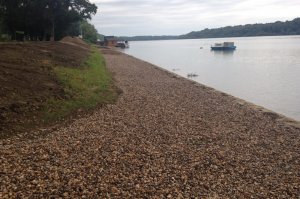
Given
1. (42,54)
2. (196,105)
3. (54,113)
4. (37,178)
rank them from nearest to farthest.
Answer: (37,178), (54,113), (196,105), (42,54)

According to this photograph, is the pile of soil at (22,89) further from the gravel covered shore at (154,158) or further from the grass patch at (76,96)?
the gravel covered shore at (154,158)

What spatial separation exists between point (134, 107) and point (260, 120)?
6.50 metres

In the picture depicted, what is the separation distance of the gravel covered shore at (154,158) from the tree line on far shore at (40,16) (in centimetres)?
3566

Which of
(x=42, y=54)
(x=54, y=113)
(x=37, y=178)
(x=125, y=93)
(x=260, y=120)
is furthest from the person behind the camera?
(x=42, y=54)

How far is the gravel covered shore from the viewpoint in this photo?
354 inches

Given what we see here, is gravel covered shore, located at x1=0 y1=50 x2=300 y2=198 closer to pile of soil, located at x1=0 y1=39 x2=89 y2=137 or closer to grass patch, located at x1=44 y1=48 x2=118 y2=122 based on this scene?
grass patch, located at x1=44 y1=48 x2=118 y2=122

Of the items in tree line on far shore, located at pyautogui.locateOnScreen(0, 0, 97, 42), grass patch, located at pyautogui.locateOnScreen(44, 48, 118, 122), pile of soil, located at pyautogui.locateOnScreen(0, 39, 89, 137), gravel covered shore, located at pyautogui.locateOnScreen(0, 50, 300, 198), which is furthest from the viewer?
tree line on far shore, located at pyautogui.locateOnScreen(0, 0, 97, 42)

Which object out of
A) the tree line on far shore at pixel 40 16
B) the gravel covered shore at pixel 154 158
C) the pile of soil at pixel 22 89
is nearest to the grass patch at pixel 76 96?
the pile of soil at pixel 22 89

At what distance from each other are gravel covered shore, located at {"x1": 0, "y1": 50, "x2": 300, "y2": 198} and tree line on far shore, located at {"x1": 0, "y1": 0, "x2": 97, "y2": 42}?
3566cm

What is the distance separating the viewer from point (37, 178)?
9.06m

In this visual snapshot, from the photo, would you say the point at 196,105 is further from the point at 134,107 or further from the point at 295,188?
the point at 295,188

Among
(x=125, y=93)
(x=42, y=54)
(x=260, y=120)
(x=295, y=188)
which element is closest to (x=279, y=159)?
(x=295, y=188)

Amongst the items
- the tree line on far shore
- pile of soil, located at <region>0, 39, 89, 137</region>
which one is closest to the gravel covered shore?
pile of soil, located at <region>0, 39, 89, 137</region>

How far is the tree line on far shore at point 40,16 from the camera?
48.8 meters
